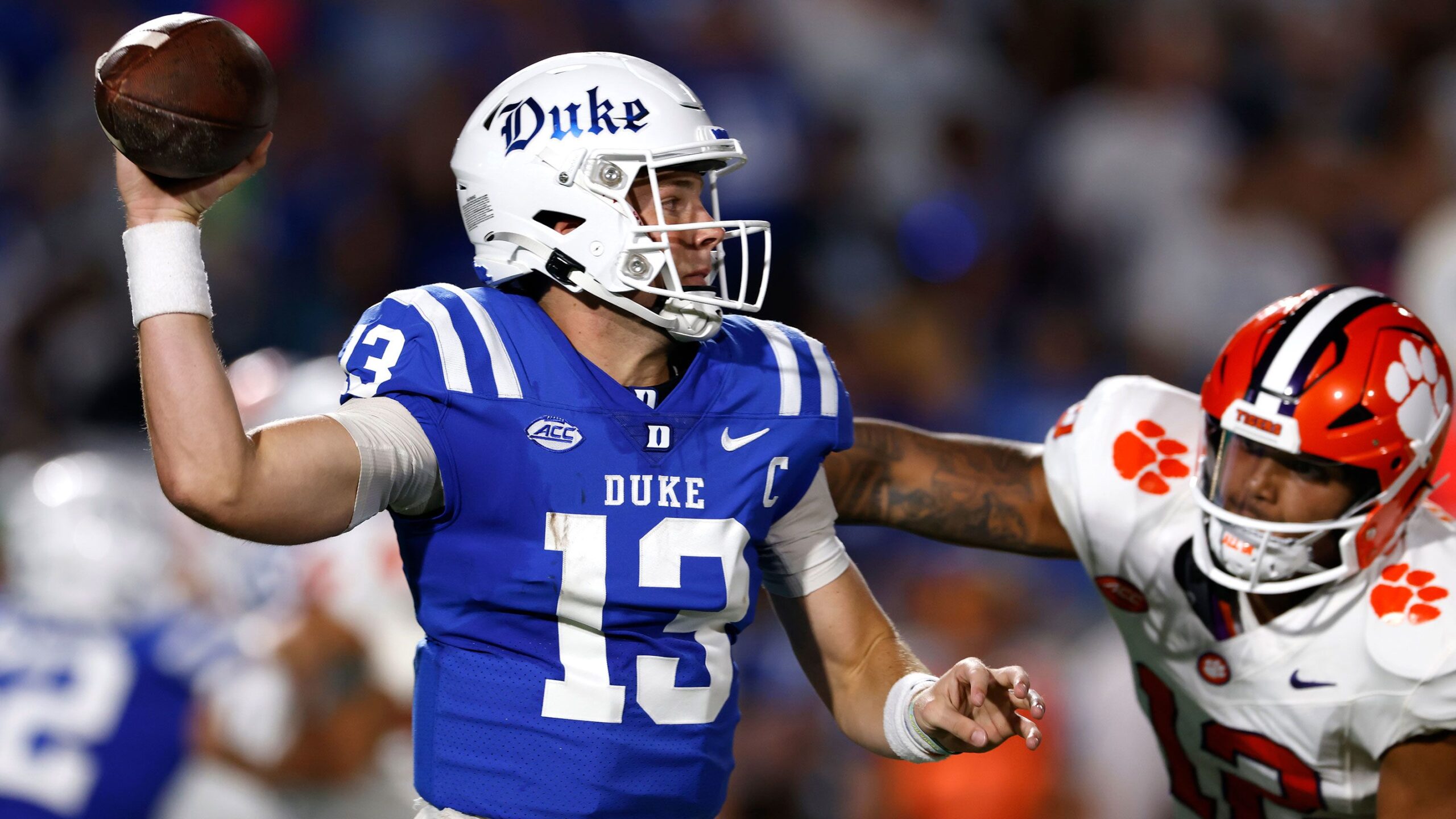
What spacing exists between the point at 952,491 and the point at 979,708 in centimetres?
94

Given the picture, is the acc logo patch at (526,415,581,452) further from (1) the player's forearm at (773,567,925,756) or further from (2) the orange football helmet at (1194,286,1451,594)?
(2) the orange football helmet at (1194,286,1451,594)

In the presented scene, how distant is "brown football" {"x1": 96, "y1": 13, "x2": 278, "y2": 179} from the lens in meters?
1.93

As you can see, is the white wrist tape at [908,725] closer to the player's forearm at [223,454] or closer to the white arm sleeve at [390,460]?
the white arm sleeve at [390,460]

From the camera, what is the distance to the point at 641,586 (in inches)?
87.2

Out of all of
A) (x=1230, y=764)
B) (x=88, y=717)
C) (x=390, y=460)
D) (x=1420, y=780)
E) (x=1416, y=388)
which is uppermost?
(x=390, y=460)

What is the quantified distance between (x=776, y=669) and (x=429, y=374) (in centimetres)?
302

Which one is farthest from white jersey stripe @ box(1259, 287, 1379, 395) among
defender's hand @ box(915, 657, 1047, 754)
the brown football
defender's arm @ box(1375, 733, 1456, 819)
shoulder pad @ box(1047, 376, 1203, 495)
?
the brown football

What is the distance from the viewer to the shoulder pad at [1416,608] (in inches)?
104

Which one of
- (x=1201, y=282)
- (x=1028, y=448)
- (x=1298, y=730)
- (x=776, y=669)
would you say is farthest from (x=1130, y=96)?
(x=1298, y=730)

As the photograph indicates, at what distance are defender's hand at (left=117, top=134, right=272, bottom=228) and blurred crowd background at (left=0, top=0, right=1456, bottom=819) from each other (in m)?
3.06

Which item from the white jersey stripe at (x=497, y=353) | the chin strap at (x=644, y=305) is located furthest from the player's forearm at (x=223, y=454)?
the chin strap at (x=644, y=305)

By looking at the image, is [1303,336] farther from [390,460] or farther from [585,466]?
[390,460]

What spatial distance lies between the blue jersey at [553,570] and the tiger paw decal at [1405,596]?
122 cm

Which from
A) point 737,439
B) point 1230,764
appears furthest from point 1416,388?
point 737,439
